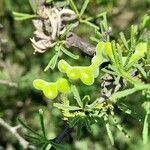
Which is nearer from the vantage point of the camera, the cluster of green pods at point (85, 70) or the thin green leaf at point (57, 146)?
the cluster of green pods at point (85, 70)

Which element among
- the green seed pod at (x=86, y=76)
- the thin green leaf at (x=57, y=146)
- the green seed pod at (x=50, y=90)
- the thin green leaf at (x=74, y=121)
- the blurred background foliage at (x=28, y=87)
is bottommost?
the blurred background foliage at (x=28, y=87)

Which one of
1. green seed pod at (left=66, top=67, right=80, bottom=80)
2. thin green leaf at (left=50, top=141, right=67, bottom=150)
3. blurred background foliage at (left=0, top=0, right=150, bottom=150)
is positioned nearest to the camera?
green seed pod at (left=66, top=67, right=80, bottom=80)

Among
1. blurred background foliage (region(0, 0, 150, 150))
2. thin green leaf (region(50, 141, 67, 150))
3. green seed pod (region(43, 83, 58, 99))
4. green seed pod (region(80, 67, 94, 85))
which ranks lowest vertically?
blurred background foliage (region(0, 0, 150, 150))

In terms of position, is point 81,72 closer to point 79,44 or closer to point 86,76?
point 86,76

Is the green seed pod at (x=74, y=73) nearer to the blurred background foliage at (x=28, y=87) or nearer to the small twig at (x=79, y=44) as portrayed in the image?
the small twig at (x=79, y=44)

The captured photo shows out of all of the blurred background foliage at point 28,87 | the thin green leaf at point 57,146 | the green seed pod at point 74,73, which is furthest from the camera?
the blurred background foliage at point 28,87

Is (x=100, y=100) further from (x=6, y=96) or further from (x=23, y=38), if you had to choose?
(x=23, y=38)

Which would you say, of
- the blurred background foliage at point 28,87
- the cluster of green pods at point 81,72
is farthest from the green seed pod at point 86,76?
the blurred background foliage at point 28,87

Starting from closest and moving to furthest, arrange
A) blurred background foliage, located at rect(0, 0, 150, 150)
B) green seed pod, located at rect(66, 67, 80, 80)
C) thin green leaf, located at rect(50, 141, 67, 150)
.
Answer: green seed pod, located at rect(66, 67, 80, 80) < thin green leaf, located at rect(50, 141, 67, 150) < blurred background foliage, located at rect(0, 0, 150, 150)

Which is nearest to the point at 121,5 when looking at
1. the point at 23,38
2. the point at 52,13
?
the point at 23,38

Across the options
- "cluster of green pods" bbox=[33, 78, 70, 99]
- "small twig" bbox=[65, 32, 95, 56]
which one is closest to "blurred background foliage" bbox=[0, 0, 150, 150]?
"small twig" bbox=[65, 32, 95, 56]

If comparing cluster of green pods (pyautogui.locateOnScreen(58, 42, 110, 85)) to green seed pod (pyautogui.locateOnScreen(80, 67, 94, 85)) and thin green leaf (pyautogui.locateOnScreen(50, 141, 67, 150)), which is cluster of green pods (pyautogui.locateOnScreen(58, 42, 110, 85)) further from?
thin green leaf (pyautogui.locateOnScreen(50, 141, 67, 150))
